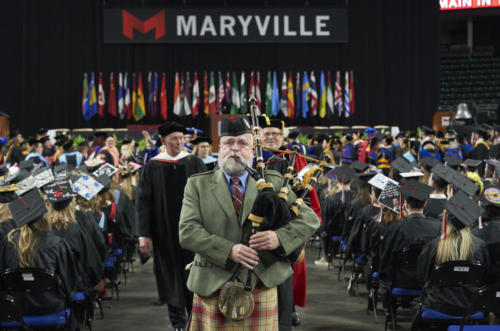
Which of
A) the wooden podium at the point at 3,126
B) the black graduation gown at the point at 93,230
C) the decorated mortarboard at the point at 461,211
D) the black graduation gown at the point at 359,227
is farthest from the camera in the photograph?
the wooden podium at the point at 3,126

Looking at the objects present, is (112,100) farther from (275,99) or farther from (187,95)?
(275,99)

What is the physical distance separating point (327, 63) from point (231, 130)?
22776 millimetres

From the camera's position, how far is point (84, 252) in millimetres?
5695

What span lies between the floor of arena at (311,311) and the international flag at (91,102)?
15.7 m

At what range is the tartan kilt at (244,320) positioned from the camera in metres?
3.26

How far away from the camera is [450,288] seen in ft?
16.1

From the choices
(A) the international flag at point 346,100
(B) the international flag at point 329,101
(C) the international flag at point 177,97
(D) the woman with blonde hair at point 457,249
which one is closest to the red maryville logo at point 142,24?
(C) the international flag at point 177,97

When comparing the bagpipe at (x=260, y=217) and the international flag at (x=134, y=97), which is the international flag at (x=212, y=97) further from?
the bagpipe at (x=260, y=217)

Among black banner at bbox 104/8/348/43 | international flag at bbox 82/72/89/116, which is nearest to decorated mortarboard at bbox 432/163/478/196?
black banner at bbox 104/8/348/43

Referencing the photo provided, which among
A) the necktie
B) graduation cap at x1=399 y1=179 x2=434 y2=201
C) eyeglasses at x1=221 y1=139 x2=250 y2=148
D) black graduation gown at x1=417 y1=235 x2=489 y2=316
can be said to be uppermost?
eyeglasses at x1=221 y1=139 x2=250 y2=148

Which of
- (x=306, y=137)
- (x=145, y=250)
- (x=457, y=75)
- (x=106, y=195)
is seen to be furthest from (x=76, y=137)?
(x=457, y=75)

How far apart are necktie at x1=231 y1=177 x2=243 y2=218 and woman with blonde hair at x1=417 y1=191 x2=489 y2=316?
2038 mm

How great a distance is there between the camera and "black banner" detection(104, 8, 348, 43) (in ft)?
76.7

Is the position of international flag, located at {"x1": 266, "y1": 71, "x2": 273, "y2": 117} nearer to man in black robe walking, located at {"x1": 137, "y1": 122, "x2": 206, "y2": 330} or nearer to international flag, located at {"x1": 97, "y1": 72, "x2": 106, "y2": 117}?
international flag, located at {"x1": 97, "y1": 72, "x2": 106, "y2": 117}
